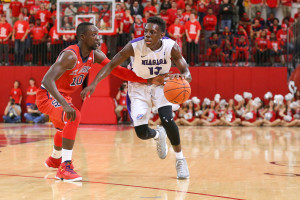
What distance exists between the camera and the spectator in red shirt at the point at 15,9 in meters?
20.5

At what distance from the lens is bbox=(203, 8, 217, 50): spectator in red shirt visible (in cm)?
1850

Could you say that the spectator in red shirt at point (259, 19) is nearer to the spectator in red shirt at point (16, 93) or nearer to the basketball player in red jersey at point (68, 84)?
the spectator in red shirt at point (16, 93)

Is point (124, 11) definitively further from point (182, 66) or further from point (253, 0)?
point (182, 66)

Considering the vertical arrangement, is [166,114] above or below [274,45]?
below

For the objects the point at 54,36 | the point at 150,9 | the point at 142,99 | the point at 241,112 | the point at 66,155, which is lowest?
the point at 241,112

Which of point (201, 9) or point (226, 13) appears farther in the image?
point (201, 9)

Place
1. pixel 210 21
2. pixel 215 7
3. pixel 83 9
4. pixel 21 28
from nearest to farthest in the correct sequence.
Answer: pixel 83 9 < pixel 210 21 < pixel 215 7 < pixel 21 28

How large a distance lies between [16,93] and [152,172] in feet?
45.4

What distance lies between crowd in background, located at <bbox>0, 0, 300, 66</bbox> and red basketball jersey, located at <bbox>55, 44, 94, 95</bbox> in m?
11.3

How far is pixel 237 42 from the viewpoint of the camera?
59.8 feet

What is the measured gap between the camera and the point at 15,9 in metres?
20.5

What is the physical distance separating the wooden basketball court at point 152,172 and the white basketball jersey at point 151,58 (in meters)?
1.37

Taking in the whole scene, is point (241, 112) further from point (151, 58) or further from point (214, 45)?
point (151, 58)

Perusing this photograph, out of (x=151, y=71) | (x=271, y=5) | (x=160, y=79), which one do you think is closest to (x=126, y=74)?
(x=151, y=71)
